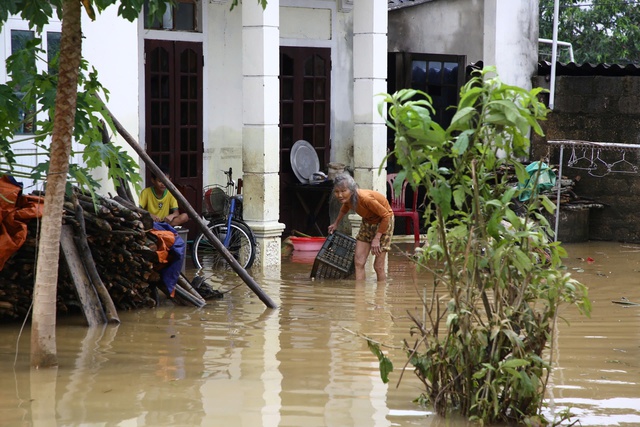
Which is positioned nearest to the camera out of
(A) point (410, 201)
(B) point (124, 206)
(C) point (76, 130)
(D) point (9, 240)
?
(C) point (76, 130)

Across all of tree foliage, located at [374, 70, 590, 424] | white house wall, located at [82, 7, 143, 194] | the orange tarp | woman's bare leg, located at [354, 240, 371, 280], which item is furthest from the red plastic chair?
tree foliage, located at [374, 70, 590, 424]

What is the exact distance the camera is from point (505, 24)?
1664 cm

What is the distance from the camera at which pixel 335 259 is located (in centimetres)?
1269

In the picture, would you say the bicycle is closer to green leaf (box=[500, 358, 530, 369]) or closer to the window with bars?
the window with bars

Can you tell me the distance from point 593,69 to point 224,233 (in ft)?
21.9

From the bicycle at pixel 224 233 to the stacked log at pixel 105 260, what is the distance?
2862 mm

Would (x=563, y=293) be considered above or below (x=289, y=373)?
above

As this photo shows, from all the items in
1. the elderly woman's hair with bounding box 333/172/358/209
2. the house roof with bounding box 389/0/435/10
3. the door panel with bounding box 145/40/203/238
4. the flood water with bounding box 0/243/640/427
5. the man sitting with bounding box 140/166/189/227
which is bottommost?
the flood water with bounding box 0/243/640/427

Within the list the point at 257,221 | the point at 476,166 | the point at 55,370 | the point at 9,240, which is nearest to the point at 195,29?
the point at 257,221

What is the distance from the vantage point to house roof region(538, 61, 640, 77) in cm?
1595

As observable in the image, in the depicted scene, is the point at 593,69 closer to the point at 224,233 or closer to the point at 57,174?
the point at 224,233

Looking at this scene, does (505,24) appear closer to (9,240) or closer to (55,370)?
(9,240)

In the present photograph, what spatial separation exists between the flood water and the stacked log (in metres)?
0.29

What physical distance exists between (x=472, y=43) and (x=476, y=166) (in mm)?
11143
